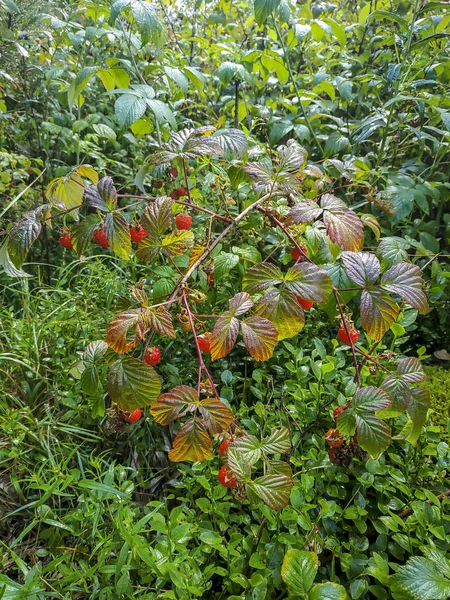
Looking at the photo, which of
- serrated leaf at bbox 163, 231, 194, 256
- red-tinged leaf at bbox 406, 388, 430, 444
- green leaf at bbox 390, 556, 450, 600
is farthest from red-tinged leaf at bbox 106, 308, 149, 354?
green leaf at bbox 390, 556, 450, 600

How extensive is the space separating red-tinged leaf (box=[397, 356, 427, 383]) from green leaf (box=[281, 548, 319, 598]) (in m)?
0.39

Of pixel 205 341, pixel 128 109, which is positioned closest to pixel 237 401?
pixel 205 341

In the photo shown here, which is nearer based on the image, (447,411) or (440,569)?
(440,569)

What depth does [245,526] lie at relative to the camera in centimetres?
106

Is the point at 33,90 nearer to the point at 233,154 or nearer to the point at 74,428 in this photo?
the point at 233,154

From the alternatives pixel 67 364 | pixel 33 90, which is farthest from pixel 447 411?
pixel 33 90

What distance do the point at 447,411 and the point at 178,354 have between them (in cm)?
86

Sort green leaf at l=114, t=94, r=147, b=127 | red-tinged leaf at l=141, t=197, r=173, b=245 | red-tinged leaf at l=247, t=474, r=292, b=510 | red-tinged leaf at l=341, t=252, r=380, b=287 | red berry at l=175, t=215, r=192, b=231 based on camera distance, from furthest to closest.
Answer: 1. green leaf at l=114, t=94, r=147, b=127
2. red berry at l=175, t=215, r=192, b=231
3. red-tinged leaf at l=141, t=197, r=173, b=245
4. red-tinged leaf at l=341, t=252, r=380, b=287
5. red-tinged leaf at l=247, t=474, r=292, b=510

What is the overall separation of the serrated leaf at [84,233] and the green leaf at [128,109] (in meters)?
0.37

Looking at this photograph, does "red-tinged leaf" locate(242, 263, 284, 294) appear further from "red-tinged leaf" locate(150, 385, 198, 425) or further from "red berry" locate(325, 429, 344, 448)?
"red berry" locate(325, 429, 344, 448)

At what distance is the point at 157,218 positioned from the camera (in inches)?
37.1

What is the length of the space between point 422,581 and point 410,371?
0.37 meters

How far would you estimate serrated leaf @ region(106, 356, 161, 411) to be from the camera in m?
0.77

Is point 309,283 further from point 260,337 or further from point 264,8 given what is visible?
point 264,8
